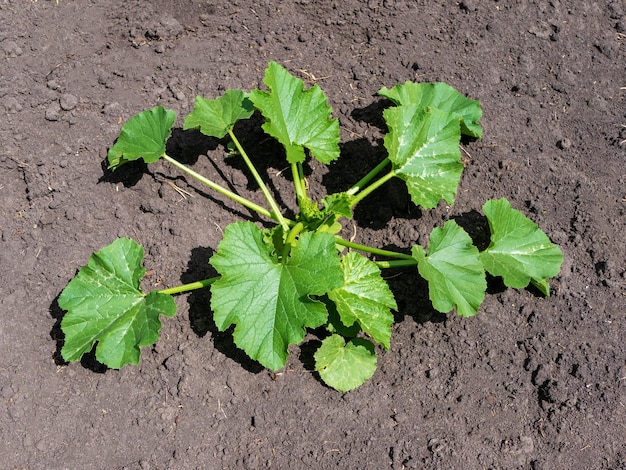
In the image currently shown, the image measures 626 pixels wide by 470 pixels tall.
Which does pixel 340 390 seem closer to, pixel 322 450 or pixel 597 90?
pixel 322 450

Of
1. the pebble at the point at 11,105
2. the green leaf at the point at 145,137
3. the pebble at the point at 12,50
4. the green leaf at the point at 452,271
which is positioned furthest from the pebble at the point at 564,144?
the pebble at the point at 12,50

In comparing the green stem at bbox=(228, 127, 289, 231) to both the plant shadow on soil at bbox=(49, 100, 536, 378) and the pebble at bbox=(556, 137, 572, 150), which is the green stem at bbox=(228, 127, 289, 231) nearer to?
the plant shadow on soil at bbox=(49, 100, 536, 378)

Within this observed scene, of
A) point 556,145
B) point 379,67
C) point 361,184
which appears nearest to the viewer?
point 361,184

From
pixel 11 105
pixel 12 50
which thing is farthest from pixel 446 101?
pixel 12 50

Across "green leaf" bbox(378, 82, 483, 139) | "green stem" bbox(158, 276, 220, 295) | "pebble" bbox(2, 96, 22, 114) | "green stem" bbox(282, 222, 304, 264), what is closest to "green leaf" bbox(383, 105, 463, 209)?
"green leaf" bbox(378, 82, 483, 139)

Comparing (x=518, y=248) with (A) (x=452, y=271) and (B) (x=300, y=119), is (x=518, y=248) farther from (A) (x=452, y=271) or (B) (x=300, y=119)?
(B) (x=300, y=119)

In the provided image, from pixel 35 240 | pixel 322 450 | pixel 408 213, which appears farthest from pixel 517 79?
pixel 35 240

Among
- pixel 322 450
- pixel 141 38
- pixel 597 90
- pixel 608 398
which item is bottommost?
pixel 322 450

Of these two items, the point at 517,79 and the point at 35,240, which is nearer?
the point at 35,240
